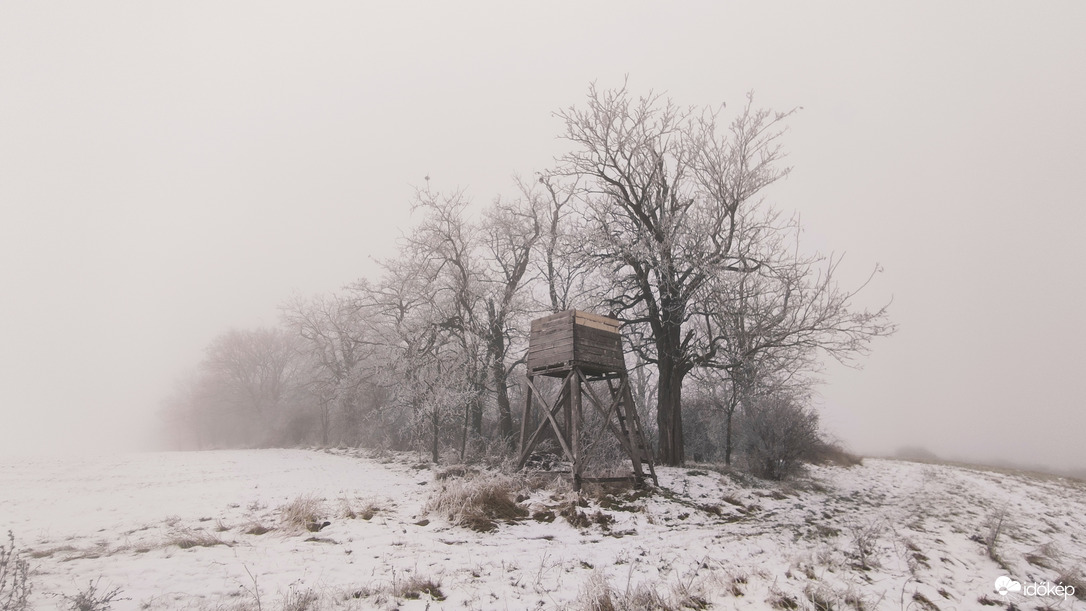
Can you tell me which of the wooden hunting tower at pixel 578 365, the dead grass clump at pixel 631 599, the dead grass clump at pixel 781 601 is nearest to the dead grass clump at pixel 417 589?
the dead grass clump at pixel 631 599

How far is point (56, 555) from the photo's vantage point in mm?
5551

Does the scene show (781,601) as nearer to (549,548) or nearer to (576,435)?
(549,548)

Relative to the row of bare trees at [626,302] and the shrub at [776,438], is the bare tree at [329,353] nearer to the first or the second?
the row of bare trees at [626,302]

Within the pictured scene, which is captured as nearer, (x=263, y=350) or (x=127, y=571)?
(x=127, y=571)

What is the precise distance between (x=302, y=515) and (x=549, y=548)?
400cm

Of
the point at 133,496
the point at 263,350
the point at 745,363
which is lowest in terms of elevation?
the point at 133,496

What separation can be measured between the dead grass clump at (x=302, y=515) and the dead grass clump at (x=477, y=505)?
190cm

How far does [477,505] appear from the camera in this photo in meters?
8.49

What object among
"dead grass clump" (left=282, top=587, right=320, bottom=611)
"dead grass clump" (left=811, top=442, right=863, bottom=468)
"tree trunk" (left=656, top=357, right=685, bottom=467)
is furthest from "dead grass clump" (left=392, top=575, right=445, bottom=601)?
"dead grass clump" (left=811, top=442, right=863, bottom=468)

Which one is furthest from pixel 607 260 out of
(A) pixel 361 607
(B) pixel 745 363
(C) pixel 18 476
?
(C) pixel 18 476

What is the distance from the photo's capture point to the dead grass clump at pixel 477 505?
26.2 ft

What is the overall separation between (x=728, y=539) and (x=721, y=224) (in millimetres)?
9074

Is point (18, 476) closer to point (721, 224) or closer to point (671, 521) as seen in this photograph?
point (671, 521)

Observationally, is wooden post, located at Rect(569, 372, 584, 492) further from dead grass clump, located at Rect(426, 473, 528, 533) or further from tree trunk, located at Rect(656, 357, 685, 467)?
tree trunk, located at Rect(656, 357, 685, 467)
